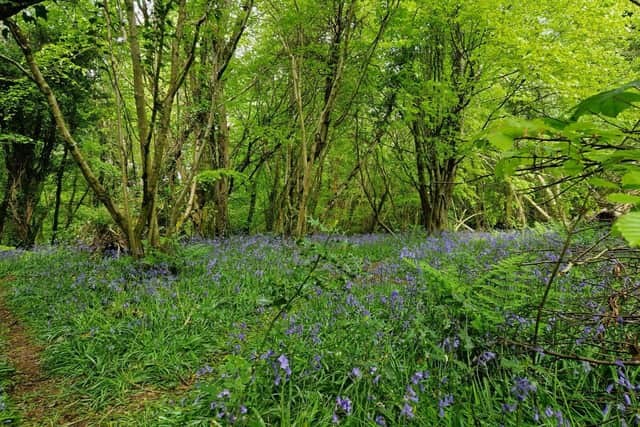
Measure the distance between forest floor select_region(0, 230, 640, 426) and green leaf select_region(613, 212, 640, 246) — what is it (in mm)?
716

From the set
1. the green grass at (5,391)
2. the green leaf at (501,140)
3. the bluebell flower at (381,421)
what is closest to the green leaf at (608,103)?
the green leaf at (501,140)

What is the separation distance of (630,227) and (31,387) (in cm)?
394

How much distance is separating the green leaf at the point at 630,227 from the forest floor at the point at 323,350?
0.72m

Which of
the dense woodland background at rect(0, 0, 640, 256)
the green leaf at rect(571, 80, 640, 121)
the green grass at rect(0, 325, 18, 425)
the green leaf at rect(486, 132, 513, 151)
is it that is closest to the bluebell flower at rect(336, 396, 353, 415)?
the green leaf at rect(486, 132, 513, 151)

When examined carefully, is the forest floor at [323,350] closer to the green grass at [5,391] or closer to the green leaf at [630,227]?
the green grass at [5,391]

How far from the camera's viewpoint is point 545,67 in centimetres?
721

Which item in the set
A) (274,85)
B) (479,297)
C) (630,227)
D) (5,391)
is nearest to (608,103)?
(630,227)

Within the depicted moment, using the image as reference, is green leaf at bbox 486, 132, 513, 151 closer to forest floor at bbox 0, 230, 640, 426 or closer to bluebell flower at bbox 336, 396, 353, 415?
forest floor at bbox 0, 230, 640, 426

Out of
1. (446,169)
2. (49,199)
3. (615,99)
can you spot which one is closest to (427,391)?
(615,99)

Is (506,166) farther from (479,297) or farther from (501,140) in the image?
(479,297)

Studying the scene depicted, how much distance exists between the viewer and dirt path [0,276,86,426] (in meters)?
2.33

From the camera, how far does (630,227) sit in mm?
680

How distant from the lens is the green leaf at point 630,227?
2.09 feet

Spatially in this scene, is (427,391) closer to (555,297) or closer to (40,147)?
(555,297)
